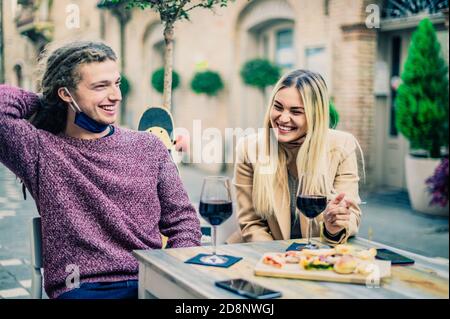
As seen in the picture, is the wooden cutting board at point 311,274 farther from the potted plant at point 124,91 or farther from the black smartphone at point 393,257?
the potted plant at point 124,91

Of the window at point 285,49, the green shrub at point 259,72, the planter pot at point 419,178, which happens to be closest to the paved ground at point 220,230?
the planter pot at point 419,178

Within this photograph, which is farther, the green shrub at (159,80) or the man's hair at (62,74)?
the green shrub at (159,80)

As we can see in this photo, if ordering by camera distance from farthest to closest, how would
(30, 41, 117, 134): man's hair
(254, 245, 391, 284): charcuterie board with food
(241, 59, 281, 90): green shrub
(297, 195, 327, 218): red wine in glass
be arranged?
(241, 59, 281, 90): green shrub
(30, 41, 117, 134): man's hair
(297, 195, 327, 218): red wine in glass
(254, 245, 391, 284): charcuterie board with food

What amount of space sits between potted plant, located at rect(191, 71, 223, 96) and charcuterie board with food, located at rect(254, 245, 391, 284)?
6.74ft

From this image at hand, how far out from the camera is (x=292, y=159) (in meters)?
1.89

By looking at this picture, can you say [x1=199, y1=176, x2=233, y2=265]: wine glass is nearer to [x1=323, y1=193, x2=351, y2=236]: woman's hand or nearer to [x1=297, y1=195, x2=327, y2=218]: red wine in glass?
[x1=297, y1=195, x2=327, y2=218]: red wine in glass

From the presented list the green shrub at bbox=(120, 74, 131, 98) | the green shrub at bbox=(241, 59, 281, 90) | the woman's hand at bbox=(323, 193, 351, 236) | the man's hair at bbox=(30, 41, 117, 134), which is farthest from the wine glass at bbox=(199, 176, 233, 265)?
the green shrub at bbox=(241, 59, 281, 90)

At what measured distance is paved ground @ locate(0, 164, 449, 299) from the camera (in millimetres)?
2164

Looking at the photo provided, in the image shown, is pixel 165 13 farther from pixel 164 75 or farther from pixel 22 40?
pixel 22 40

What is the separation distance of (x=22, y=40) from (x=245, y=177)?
132 centimetres

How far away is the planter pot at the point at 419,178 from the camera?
157 inches

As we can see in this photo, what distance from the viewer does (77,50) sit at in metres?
1.71

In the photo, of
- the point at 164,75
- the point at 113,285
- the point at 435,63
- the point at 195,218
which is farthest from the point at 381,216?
the point at 113,285

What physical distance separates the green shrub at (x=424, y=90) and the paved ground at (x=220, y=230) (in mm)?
515
